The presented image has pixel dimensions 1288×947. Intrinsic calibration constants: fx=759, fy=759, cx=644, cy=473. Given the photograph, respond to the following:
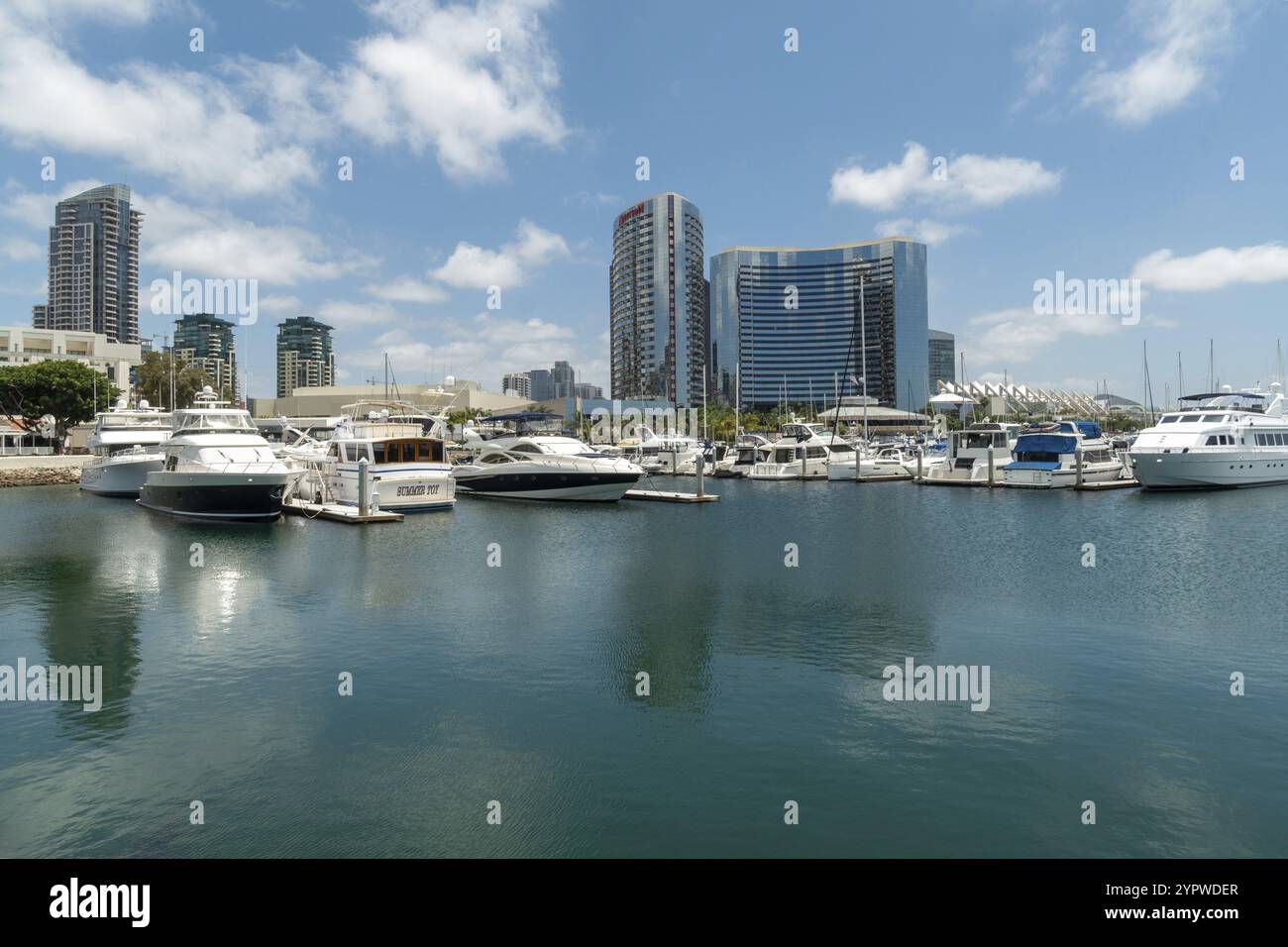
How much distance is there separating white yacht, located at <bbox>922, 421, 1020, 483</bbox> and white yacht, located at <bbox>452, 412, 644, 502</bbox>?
3358 cm

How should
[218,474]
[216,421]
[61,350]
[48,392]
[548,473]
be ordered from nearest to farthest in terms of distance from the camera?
1. [218,474]
2. [216,421]
3. [548,473]
4. [48,392]
5. [61,350]

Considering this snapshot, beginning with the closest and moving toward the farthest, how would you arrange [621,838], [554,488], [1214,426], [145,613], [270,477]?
[621,838]
[145,613]
[270,477]
[554,488]
[1214,426]

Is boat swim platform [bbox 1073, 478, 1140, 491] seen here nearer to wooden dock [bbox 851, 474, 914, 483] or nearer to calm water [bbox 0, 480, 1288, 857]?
wooden dock [bbox 851, 474, 914, 483]

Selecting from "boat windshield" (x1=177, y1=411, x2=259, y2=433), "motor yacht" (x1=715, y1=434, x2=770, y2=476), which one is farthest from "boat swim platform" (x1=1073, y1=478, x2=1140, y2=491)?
"boat windshield" (x1=177, y1=411, x2=259, y2=433)

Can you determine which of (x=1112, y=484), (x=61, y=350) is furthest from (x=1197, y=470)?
(x=61, y=350)

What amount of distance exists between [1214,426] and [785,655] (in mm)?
57581

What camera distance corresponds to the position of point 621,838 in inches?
408

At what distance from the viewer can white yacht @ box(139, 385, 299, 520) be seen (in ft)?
140

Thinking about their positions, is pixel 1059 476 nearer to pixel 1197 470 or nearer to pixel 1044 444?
pixel 1044 444

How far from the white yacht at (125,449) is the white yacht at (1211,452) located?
248ft

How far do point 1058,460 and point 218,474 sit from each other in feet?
208

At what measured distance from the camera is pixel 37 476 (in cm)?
7850
